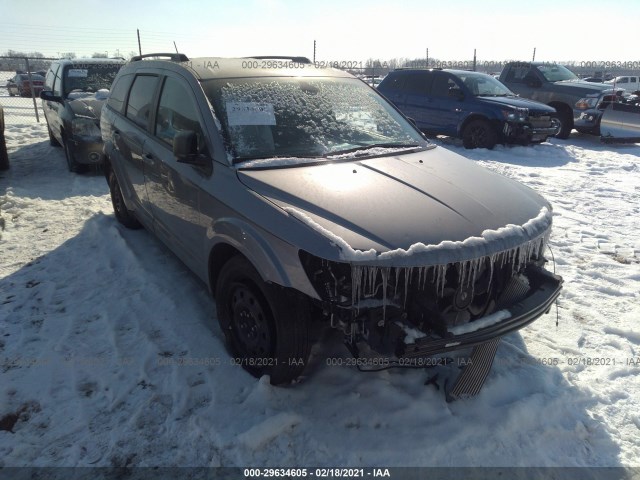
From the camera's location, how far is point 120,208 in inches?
206

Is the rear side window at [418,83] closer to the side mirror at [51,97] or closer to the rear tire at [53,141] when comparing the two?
the side mirror at [51,97]

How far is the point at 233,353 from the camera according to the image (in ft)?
9.96

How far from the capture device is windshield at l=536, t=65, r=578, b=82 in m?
12.4

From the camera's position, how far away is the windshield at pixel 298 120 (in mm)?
3072

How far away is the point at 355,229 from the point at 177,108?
197 centimetres

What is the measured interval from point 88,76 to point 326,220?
26.7 ft

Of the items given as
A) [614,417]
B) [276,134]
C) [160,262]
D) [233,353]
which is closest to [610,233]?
[614,417]

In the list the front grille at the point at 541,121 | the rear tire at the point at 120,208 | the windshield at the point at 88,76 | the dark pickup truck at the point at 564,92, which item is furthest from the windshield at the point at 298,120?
the dark pickup truck at the point at 564,92

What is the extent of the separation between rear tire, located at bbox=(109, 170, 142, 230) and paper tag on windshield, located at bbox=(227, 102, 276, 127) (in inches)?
99.6

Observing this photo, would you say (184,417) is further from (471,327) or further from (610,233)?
(610,233)

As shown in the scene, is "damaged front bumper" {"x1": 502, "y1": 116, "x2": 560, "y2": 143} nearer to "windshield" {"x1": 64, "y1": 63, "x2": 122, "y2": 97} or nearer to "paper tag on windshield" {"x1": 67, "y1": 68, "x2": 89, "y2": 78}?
"windshield" {"x1": 64, "y1": 63, "x2": 122, "y2": 97}

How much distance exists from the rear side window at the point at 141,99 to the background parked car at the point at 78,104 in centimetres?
323

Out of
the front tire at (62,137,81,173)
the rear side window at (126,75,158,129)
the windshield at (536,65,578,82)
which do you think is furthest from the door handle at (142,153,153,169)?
the windshield at (536,65,578,82)

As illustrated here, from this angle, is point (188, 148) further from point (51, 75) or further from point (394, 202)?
point (51, 75)
